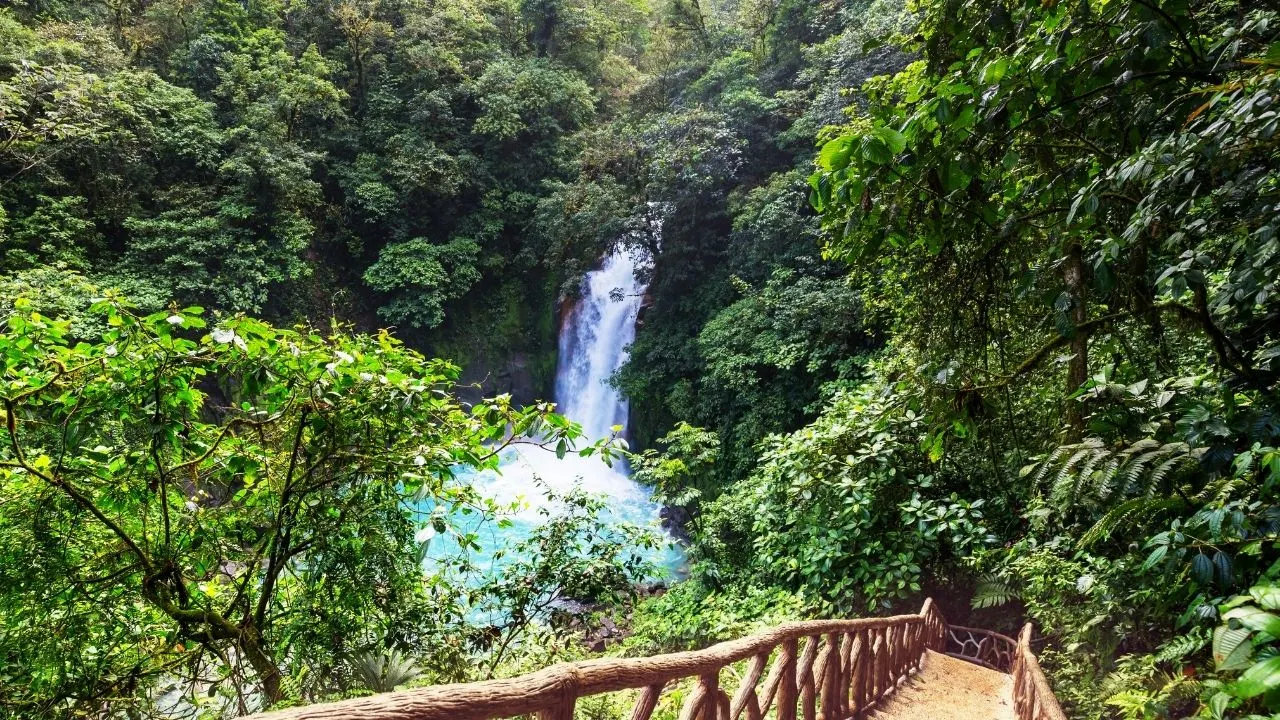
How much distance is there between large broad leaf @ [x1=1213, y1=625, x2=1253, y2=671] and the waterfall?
15.2 metres

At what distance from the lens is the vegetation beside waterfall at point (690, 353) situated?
174 centimetres

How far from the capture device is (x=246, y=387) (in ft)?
8.30

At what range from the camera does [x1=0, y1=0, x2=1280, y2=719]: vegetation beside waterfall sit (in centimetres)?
174

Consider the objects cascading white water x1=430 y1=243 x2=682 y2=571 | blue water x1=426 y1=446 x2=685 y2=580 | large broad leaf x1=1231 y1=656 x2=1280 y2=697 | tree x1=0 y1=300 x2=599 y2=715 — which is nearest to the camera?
large broad leaf x1=1231 y1=656 x2=1280 y2=697

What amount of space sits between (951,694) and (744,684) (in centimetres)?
352

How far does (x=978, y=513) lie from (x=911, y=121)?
5.08 m

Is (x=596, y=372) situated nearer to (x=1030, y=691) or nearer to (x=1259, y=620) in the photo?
(x=1030, y=691)

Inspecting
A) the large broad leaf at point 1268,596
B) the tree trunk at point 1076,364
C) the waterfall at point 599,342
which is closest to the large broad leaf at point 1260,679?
the large broad leaf at point 1268,596

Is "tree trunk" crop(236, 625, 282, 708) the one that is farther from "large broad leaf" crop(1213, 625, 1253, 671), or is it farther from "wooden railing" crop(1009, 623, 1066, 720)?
"wooden railing" crop(1009, 623, 1066, 720)

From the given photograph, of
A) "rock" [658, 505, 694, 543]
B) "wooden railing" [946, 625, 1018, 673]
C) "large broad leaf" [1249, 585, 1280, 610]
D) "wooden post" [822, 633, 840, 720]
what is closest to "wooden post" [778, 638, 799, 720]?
"wooden post" [822, 633, 840, 720]

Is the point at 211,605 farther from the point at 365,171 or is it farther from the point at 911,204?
the point at 365,171

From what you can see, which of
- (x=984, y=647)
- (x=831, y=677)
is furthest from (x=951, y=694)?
(x=831, y=677)

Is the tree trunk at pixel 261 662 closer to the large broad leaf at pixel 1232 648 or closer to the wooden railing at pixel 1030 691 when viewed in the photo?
the large broad leaf at pixel 1232 648

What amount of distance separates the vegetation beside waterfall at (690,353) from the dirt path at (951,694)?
23.7 inches
